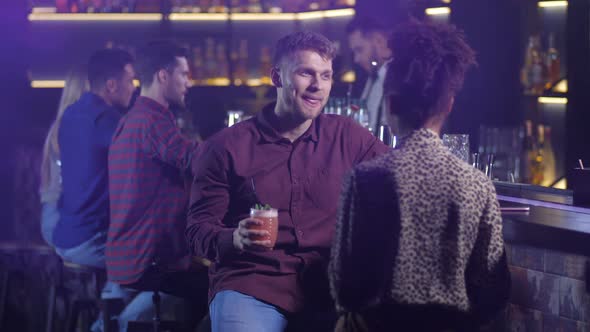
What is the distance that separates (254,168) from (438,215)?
2.75 ft

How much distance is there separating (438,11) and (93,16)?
283 cm

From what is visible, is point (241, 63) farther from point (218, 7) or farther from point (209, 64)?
point (218, 7)

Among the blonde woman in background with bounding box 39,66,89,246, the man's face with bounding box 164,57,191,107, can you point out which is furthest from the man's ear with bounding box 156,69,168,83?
the blonde woman in background with bounding box 39,66,89,246

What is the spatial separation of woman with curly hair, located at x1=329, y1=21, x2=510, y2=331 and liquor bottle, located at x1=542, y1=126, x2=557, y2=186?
3389 millimetres

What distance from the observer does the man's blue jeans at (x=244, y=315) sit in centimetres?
239

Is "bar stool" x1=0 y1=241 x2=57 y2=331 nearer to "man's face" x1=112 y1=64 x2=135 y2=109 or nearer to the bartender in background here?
"man's face" x1=112 y1=64 x2=135 y2=109

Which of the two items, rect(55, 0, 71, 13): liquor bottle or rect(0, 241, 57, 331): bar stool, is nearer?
rect(0, 241, 57, 331): bar stool

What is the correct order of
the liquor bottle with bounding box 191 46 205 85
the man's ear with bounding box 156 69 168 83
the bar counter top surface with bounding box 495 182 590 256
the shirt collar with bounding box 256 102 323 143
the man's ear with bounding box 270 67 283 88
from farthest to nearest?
1. the liquor bottle with bounding box 191 46 205 85
2. the man's ear with bounding box 156 69 168 83
3. the man's ear with bounding box 270 67 283 88
4. the shirt collar with bounding box 256 102 323 143
5. the bar counter top surface with bounding box 495 182 590 256

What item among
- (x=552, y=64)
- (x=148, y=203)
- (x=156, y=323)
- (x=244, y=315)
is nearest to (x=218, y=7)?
(x=552, y=64)

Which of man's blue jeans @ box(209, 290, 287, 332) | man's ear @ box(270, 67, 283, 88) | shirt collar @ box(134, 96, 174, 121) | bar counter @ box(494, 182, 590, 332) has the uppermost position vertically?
man's ear @ box(270, 67, 283, 88)

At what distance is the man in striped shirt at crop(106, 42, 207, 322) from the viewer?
342cm

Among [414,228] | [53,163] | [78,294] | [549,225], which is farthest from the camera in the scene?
[53,163]

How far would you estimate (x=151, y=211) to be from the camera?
11.2 ft

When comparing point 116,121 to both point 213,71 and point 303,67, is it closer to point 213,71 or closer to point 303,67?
point 303,67
